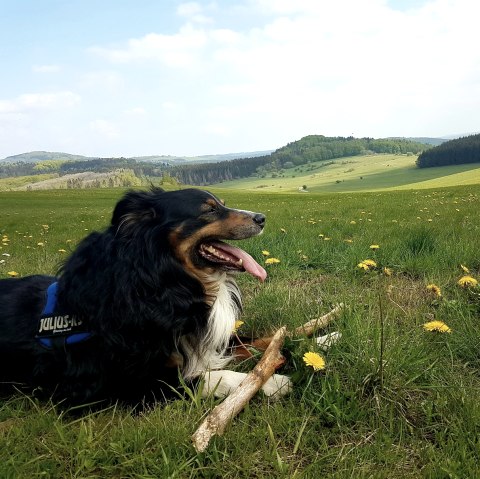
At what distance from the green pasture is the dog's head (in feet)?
202

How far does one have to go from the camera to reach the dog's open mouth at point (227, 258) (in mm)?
3252

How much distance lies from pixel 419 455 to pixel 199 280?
1.84 metres

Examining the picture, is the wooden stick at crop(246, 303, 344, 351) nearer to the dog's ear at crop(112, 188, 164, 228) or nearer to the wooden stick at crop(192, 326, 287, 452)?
the wooden stick at crop(192, 326, 287, 452)

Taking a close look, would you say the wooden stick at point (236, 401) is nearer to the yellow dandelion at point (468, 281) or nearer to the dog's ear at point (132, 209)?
the dog's ear at point (132, 209)

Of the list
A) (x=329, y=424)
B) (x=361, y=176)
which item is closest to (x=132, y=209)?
(x=329, y=424)

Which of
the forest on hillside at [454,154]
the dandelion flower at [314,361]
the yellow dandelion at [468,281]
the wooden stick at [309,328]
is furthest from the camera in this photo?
the forest on hillside at [454,154]

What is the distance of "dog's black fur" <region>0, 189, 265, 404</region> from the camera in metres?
2.79

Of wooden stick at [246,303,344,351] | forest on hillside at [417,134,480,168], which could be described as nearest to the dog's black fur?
wooden stick at [246,303,344,351]

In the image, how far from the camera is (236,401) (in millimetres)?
2393

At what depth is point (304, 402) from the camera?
8.45ft

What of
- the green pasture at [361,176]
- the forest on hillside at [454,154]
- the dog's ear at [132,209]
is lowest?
the green pasture at [361,176]

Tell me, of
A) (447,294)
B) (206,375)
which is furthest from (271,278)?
(206,375)

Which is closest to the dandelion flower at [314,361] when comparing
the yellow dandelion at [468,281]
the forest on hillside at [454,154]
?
the yellow dandelion at [468,281]

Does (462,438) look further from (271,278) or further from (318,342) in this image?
(271,278)
